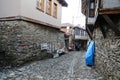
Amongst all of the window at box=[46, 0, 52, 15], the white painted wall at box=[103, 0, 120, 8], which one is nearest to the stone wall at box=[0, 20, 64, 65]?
the window at box=[46, 0, 52, 15]

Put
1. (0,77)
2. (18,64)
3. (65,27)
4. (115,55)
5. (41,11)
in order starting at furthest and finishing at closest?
(65,27), (41,11), (18,64), (0,77), (115,55)

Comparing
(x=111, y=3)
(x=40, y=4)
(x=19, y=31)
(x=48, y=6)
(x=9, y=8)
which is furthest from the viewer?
(x=48, y=6)

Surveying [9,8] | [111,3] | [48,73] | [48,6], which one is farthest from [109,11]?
[48,6]

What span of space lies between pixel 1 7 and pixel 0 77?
171 inches

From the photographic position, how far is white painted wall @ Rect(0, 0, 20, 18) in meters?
8.37

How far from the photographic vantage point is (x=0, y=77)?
6168 mm

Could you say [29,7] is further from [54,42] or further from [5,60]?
[54,42]

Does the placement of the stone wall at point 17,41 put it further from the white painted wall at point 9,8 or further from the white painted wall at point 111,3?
the white painted wall at point 111,3

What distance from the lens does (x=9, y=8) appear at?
8.59 m

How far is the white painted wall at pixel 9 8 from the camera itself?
8.37 m

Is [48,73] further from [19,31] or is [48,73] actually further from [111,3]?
[111,3]

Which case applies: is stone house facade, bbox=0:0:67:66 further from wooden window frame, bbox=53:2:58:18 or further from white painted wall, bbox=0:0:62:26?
wooden window frame, bbox=53:2:58:18

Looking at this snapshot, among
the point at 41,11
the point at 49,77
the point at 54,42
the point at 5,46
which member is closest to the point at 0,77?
the point at 49,77

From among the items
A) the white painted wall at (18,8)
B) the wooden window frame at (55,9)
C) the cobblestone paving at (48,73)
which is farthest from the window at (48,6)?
the cobblestone paving at (48,73)
